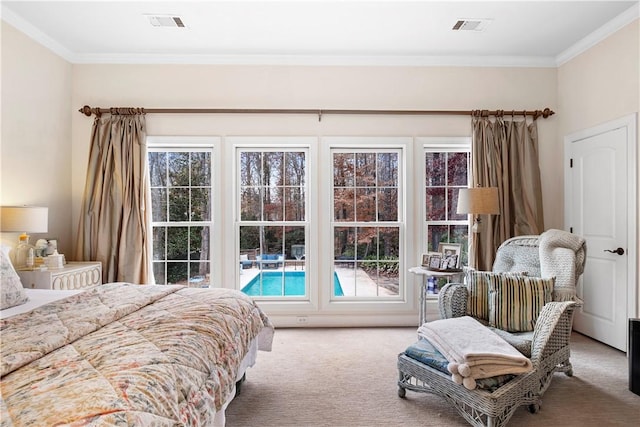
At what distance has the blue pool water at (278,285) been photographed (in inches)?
166

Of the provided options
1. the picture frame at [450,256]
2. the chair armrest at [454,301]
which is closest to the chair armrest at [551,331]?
the chair armrest at [454,301]

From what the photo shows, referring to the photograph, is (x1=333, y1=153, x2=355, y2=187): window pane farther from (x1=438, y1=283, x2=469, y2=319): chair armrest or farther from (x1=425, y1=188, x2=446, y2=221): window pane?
(x1=438, y1=283, x2=469, y2=319): chair armrest

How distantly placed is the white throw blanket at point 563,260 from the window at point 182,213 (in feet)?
10.9

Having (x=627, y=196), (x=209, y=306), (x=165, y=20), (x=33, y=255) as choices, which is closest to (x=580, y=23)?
(x=627, y=196)

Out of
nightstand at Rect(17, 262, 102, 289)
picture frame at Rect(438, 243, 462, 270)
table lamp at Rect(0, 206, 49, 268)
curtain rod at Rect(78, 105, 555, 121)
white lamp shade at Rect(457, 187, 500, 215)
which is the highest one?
curtain rod at Rect(78, 105, 555, 121)

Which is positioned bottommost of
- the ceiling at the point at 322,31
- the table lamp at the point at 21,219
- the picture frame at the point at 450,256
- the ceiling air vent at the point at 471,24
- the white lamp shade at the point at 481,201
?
the picture frame at the point at 450,256

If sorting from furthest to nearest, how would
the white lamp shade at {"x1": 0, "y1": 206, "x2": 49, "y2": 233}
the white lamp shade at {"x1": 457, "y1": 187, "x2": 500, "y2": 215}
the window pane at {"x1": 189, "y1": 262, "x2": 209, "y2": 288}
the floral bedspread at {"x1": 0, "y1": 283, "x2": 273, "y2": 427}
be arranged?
1. the window pane at {"x1": 189, "y1": 262, "x2": 209, "y2": 288}
2. the white lamp shade at {"x1": 457, "y1": 187, "x2": 500, "y2": 215}
3. the white lamp shade at {"x1": 0, "y1": 206, "x2": 49, "y2": 233}
4. the floral bedspread at {"x1": 0, "y1": 283, "x2": 273, "y2": 427}

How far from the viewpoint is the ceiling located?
313 centimetres

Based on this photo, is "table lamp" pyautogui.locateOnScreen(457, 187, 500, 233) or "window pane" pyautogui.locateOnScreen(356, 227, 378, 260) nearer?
"table lamp" pyautogui.locateOnScreen(457, 187, 500, 233)

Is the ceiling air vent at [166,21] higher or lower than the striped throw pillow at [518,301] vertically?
higher

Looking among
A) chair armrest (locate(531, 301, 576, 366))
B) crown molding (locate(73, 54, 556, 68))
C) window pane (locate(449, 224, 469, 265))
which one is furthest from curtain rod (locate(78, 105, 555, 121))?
chair armrest (locate(531, 301, 576, 366))

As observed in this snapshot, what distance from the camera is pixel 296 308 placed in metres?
4.11

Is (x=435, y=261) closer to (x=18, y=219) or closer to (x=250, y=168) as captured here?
(x=250, y=168)

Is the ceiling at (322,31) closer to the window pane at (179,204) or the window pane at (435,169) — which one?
the window pane at (435,169)
